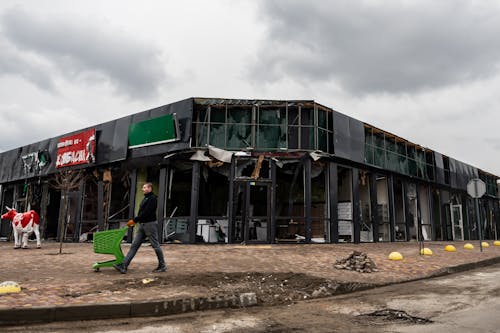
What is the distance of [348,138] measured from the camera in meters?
18.2

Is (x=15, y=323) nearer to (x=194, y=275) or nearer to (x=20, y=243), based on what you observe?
(x=194, y=275)

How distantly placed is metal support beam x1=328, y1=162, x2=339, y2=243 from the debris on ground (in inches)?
449

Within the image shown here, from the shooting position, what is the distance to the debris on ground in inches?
192

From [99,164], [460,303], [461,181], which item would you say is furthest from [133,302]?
[461,181]

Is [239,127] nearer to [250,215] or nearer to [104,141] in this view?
[250,215]

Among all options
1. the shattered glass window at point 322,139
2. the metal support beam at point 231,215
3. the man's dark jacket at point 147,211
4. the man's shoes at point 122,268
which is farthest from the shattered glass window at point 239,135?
the man's shoes at point 122,268

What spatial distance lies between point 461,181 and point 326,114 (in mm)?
16376

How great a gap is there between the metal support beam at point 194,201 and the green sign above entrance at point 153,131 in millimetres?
1705

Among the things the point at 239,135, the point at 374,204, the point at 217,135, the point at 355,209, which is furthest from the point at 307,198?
the point at 374,204

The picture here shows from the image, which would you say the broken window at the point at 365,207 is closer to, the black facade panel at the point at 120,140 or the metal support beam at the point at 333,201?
the metal support beam at the point at 333,201

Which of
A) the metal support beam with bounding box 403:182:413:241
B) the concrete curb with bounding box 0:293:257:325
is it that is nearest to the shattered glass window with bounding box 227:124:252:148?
the concrete curb with bounding box 0:293:257:325

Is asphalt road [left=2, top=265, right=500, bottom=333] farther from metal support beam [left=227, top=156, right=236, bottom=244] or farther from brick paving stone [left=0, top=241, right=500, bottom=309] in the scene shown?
metal support beam [left=227, top=156, right=236, bottom=244]

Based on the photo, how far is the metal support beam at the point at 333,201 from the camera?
664 inches

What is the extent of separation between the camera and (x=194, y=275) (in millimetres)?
7773
